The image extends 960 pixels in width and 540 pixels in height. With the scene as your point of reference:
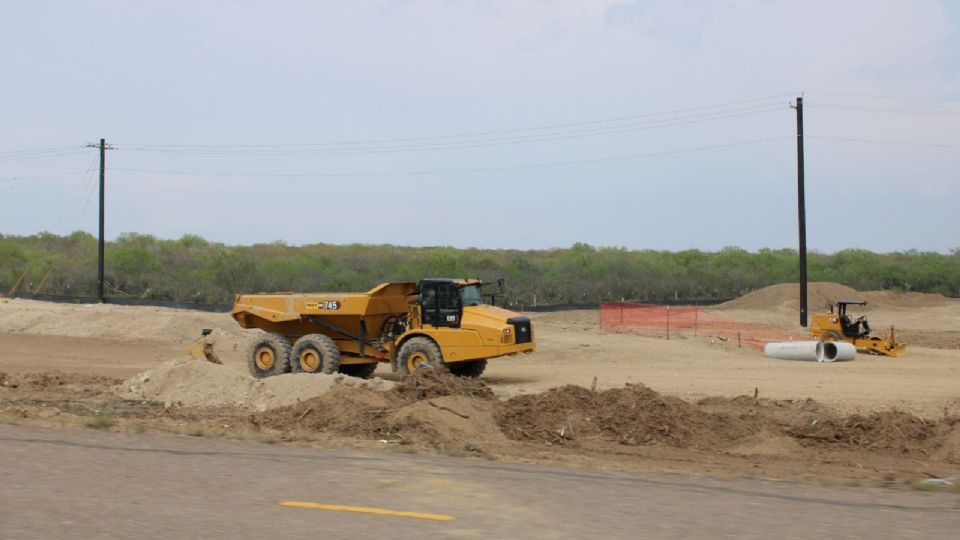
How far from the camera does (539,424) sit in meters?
14.4

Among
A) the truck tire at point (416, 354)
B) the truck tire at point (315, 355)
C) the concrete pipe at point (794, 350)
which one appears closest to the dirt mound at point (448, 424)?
the truck tire at point (416, 354)

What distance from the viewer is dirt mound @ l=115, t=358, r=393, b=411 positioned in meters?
18.0

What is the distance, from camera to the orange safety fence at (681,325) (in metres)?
34.4

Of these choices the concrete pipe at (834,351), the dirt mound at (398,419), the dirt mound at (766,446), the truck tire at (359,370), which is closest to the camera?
the dirt mound at (766,446)

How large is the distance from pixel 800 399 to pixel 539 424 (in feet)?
22.1

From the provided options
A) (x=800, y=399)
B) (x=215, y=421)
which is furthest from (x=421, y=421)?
(x=800, y=399)

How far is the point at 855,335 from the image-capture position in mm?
29234

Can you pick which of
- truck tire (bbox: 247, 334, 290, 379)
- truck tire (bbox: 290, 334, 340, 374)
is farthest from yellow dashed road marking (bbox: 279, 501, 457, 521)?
truck tire (bbox: 247, 334, 290, 379)

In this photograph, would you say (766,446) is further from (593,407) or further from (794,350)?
(794,350)

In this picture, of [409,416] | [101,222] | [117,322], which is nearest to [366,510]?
[409,416]

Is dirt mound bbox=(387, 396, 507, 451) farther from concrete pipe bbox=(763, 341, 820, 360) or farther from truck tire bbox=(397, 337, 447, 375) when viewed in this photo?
concrete pipe bbox=(763, 341, 820, 360)

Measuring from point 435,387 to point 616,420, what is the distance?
10.9 feet

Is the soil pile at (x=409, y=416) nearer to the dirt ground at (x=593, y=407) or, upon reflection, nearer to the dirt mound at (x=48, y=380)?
the dirt ground at (x=593, y=407)

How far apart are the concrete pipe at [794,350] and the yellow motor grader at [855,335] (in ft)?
5.60
